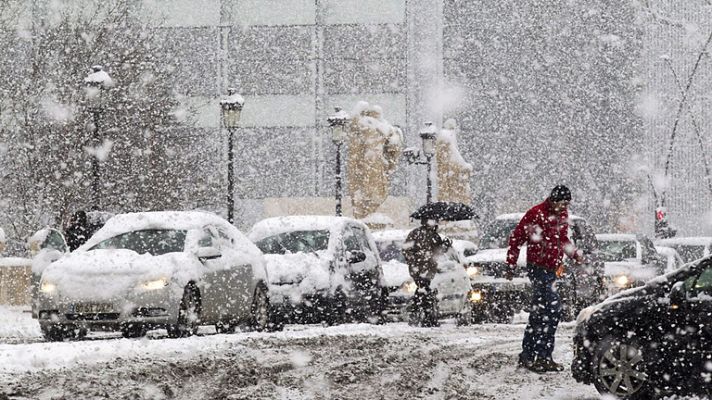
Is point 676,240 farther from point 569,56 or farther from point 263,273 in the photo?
point 569,56

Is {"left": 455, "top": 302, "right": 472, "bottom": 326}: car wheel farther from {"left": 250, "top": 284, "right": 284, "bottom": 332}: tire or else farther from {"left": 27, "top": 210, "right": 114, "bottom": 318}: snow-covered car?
{"left": 27, "top": 210, "right": 114, "bottom": 318}: snow-covered car

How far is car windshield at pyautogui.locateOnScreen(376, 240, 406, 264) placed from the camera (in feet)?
78.4

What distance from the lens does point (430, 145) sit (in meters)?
39.3

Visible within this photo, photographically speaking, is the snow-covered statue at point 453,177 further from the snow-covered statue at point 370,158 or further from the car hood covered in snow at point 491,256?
the car hood covered in snow at point 491,256

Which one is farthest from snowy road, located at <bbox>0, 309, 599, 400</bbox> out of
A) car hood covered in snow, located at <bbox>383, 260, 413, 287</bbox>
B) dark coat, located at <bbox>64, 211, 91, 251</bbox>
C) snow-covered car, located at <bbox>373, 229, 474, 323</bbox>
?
dark coat, located at <bbox>64, 211, 91, 251</bbox>

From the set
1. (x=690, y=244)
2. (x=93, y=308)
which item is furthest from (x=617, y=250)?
(x=690, y=244)

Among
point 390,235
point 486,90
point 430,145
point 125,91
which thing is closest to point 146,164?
point 125,91

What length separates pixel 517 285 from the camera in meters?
22.1

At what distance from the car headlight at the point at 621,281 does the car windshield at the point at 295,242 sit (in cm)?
560

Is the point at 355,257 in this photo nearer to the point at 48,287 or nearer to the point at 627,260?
the point at 48,287

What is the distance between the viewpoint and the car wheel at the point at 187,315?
1644 centimetres

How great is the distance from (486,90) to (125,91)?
35.6 m

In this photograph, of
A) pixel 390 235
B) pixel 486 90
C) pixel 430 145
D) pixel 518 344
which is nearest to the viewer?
pixel 518 344

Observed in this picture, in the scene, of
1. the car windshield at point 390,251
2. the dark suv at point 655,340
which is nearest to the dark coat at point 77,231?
the car windshield at point 390,251
